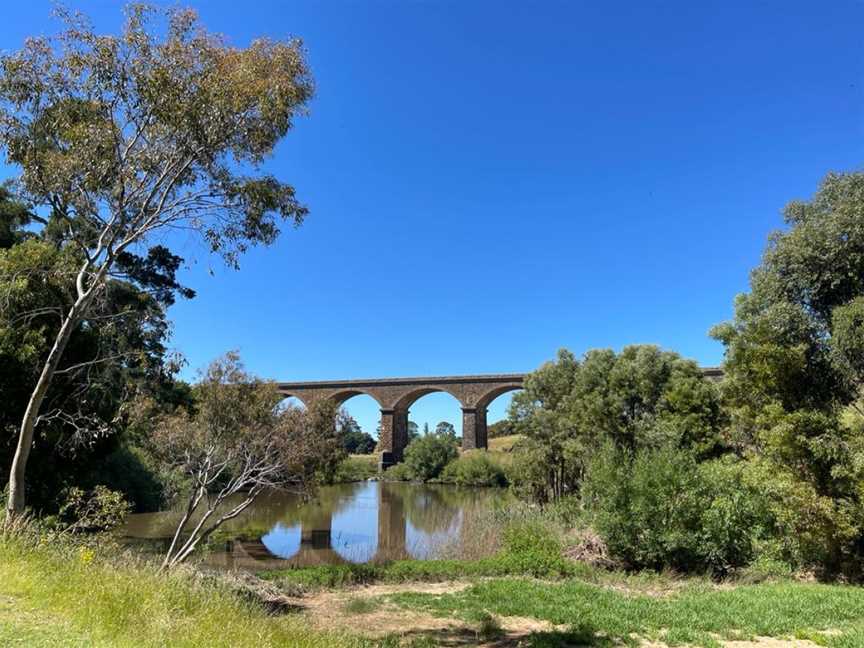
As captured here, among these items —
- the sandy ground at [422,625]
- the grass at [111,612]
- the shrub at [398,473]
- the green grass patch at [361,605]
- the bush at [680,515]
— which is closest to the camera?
the grass at [111,612]

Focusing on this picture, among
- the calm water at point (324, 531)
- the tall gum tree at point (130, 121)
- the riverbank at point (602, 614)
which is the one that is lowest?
the calm water at point (324, 531)

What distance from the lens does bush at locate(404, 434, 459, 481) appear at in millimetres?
37688

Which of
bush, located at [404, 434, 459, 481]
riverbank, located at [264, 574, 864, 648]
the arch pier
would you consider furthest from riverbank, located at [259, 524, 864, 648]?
the arch pier

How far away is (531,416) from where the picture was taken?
2075cm

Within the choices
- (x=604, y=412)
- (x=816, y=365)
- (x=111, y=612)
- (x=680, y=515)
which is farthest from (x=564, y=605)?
(x=604, y=412)

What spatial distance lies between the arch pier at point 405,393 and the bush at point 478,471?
15.6ft

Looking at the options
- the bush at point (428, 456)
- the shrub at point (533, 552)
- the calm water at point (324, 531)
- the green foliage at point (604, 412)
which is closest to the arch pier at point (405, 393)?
the bush at point (428, 456)

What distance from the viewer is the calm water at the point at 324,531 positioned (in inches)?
510

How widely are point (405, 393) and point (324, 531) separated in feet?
81.9

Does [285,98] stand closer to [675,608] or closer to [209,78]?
[209,78]

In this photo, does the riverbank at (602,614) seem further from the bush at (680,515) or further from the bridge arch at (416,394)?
the bridge arch at (416,394)

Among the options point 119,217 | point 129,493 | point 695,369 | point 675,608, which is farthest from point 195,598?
point 129,493

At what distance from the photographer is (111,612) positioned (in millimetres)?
3318

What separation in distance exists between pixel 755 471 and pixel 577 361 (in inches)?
491
